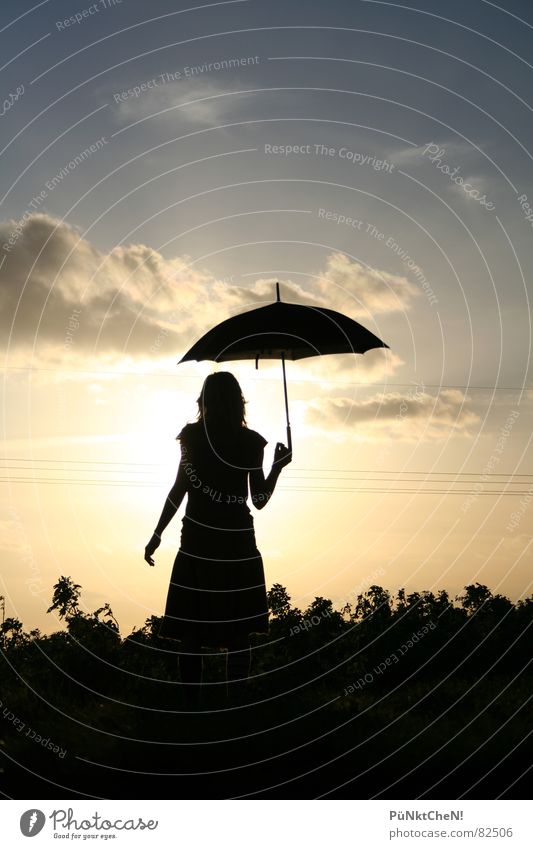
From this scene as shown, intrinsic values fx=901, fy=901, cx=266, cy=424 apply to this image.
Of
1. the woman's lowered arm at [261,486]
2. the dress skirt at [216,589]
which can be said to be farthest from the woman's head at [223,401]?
the dress skirt at [216,589]

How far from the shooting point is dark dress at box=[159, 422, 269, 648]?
32.6 feet

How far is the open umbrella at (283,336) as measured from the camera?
1161 cm

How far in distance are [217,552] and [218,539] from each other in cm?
15

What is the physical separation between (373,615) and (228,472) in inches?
1021

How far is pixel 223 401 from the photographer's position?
10039 millimetres

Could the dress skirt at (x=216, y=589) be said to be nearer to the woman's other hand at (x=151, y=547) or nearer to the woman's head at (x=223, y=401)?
the woman's other hand at (x=151, y=547)

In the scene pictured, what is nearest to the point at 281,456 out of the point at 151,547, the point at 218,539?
the point at 218,539

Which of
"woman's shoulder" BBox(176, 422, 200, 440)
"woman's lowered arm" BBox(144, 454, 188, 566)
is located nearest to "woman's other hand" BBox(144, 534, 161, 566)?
"woman's lowered arm" BBox(144, 454, 188, 566)

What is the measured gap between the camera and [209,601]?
10250 millimetres

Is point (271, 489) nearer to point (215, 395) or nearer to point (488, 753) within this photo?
point (215, 395)

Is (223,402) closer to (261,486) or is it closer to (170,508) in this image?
(261,486)

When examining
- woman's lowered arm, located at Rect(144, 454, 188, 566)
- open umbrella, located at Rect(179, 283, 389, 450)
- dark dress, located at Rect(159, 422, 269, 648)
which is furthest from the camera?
open umbrella, located at Rect(179, 283, 389, 450)

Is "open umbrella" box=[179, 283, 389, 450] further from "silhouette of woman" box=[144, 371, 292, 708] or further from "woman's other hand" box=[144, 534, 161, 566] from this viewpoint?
"woman's other hand" box=[144, 534, 161, 566]
